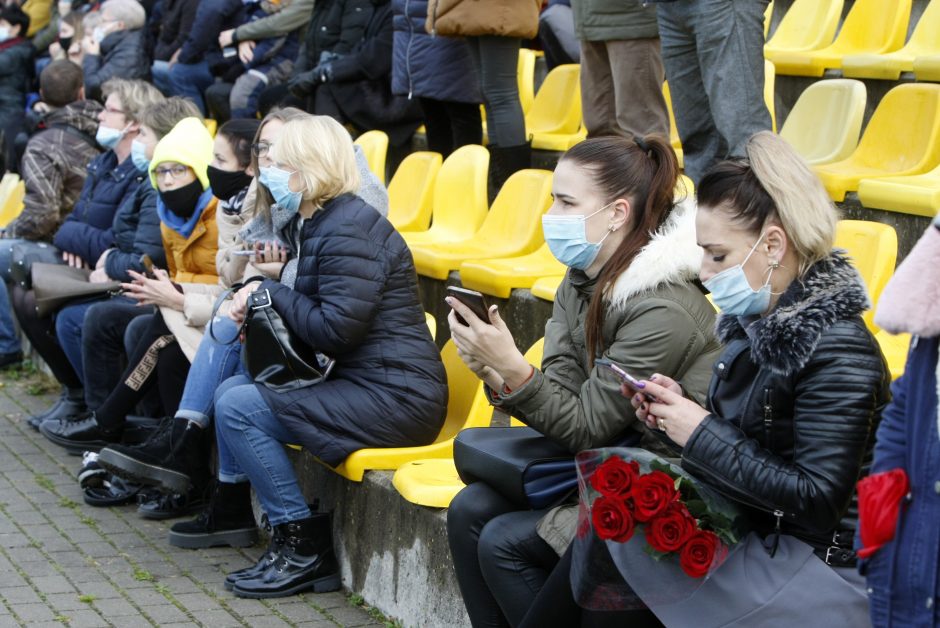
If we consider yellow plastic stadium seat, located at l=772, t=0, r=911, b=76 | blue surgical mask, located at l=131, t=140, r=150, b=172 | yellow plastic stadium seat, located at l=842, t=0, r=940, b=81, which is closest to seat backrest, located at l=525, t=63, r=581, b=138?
yellow plastic stadium seat, located at l=772, t=0, r=911, b=76

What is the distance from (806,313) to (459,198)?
13.2 ft

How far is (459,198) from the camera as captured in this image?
6.77 metres

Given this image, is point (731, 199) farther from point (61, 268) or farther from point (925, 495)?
point (61, 268)

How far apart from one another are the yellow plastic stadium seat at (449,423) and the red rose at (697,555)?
1.62m

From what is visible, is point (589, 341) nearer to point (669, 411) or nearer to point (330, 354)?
point (669, 411)

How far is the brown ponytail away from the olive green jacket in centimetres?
7

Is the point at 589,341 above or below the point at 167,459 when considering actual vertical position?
above

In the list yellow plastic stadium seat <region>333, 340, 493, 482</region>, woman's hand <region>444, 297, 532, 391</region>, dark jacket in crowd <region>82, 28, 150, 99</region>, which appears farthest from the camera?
dark jacket in crowd <region>82, 28, 150, 99</region>

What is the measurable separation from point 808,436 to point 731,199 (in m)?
0.57

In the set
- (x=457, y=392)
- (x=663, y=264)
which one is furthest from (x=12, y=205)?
(x=663, y=264)

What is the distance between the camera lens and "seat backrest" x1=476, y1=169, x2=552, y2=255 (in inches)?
239

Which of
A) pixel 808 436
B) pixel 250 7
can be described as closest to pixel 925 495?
pixel 808 436

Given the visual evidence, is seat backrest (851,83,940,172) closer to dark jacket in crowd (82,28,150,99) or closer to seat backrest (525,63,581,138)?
seat backrest (525,63,581,138)

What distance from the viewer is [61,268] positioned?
720cm
